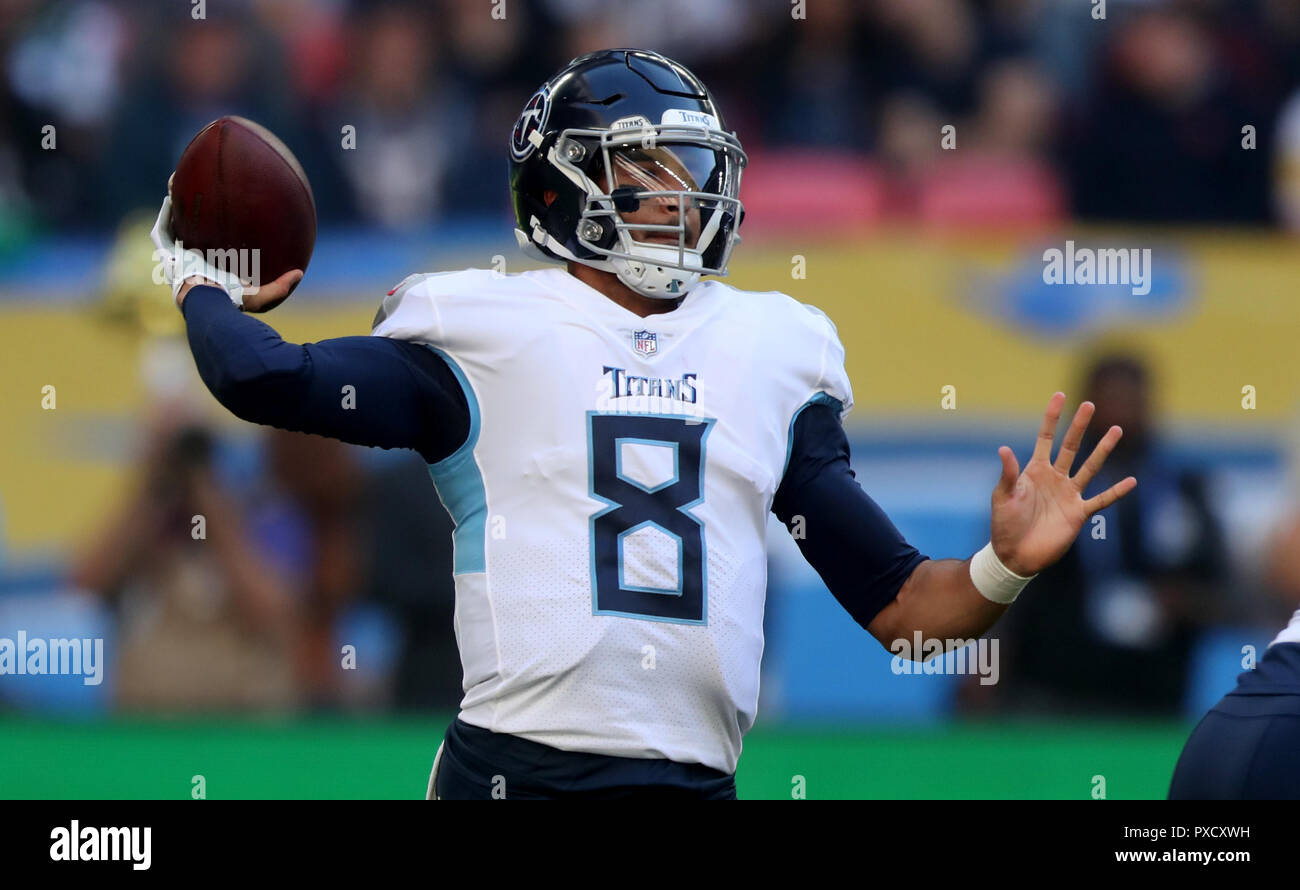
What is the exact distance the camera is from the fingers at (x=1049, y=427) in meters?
3.13

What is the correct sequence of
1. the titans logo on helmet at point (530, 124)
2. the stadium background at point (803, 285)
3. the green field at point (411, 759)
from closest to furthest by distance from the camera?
the titans logo on helmet at point (530, 124) < the green field at point (411, 759) < the stadium background at point (803, 285)

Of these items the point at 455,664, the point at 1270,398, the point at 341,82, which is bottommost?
the point at 455,664

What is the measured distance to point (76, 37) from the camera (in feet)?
27.6

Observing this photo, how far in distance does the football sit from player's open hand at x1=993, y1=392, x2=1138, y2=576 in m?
1.36

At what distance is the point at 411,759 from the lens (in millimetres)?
6453

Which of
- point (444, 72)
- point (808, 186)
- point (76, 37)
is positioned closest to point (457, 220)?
point (444, 72)

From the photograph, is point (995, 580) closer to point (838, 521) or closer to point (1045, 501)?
point (1045, 501)

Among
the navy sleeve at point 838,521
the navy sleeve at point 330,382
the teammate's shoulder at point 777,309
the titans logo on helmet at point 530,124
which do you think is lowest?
the navy sleeve at point 838,521

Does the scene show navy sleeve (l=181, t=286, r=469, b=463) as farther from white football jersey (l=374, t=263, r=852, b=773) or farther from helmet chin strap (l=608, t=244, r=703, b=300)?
helmet chin strap (l=608, t=244, r=703, b=300)

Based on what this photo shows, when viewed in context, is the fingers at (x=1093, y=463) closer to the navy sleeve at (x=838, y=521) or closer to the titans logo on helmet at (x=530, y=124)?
the navy sleeve at (x=838, y=521)

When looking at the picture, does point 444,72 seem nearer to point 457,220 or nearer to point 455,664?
point 457,220

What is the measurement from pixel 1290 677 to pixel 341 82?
6.13m

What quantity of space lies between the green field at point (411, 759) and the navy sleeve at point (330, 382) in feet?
9.75

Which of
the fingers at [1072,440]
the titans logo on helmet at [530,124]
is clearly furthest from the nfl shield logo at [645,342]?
the fingers at [1072,440]
